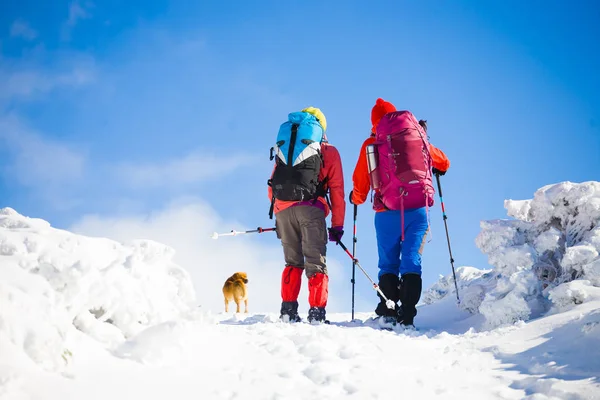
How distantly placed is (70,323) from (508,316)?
5.86m

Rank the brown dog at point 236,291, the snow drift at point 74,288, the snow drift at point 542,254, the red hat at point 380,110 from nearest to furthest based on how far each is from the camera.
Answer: the snow drift at point 74,288 < the snow drift at point 542,254 < the red hat at point 380,110 < the brown dog at point 236,291

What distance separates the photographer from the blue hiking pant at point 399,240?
6.93 metres

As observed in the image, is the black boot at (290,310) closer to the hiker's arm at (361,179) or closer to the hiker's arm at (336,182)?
the hiker's arm at (336,182)

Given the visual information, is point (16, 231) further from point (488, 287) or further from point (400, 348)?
point (488, 287)

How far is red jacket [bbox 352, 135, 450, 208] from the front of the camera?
24.9 ft

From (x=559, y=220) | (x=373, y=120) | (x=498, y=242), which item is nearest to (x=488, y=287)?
(x=498, y=242)

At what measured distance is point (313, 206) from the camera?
686cm

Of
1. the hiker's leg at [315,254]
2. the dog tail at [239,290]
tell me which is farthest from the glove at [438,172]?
the dog tail at [239,290]

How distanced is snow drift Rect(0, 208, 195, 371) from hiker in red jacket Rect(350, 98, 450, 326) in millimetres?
4010

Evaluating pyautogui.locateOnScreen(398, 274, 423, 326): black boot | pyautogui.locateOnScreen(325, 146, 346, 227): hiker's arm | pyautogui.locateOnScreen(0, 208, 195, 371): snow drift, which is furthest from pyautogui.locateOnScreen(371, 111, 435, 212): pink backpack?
pyautogui.locateOnScreen(0, 208, 195, 371): snow drift

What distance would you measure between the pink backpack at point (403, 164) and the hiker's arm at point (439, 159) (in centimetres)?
37

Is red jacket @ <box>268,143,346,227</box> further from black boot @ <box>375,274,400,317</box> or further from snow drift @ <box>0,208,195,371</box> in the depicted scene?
snow drift @ <box>0,208,195,371</box>

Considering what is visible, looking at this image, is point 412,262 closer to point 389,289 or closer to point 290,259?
point 389,289

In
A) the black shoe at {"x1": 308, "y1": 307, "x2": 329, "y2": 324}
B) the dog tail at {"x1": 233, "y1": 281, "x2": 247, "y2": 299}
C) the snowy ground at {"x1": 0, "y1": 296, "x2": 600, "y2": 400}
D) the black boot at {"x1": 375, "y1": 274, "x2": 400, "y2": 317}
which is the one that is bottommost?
the snowy ground at {"x1": 0, "y1": 296, "x2": 600, "y2": 400}
